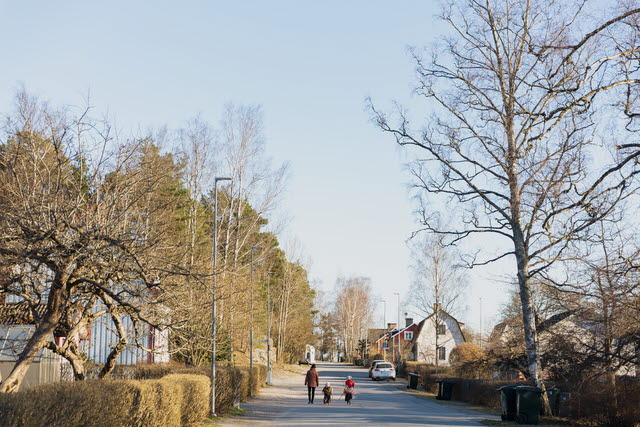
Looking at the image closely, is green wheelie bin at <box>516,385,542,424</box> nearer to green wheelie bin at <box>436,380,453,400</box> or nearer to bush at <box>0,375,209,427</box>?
bush at <box>0,375,209,427</box>

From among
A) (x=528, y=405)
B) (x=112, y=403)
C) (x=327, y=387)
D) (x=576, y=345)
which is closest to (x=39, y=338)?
(x=112, y=403)

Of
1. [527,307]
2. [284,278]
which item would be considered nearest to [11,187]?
[527,307]

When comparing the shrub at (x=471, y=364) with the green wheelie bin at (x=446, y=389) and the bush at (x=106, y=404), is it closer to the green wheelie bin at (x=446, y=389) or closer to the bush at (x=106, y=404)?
the green wheelie bin at (x=446, y=389)

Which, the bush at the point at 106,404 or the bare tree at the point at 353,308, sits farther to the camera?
the bare tree at the point at 353,308

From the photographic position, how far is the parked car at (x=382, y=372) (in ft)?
187

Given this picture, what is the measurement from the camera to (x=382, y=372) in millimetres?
56906

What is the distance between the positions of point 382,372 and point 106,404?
47.8 m

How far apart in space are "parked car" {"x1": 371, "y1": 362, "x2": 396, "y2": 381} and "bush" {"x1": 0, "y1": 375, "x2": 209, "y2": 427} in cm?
4027

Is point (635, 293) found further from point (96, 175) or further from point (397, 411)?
point (397, 411)

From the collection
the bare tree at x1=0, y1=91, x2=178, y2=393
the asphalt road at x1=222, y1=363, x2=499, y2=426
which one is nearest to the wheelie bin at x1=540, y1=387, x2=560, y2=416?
the asphalt road at x1=222, y1=363, x2=499, y2=426

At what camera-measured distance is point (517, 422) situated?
69.3 feet

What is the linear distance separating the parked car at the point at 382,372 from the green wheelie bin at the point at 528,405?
119 feet

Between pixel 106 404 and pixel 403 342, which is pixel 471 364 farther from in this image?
pixel 403 342

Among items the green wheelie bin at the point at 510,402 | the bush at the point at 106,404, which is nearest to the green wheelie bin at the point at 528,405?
the green wheelie bin at the point at 510,402
